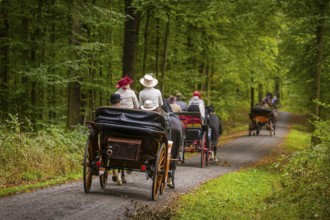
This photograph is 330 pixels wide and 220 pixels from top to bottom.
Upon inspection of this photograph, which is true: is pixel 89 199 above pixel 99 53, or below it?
below

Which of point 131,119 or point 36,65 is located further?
point 36,65

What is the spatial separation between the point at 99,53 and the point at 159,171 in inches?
557

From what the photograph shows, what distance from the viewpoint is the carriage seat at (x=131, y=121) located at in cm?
997

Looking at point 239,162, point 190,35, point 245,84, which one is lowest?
point 239,162

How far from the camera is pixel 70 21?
64.3ft

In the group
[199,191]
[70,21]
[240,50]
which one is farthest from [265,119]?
[199,191]

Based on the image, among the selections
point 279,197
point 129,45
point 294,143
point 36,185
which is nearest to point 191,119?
point 129,45

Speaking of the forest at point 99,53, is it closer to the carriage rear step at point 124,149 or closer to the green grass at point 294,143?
the green grass at point 294,143

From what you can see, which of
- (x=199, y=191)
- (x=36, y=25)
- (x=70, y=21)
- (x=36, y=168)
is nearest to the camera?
(x=199, y=191)

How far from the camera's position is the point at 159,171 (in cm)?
1033

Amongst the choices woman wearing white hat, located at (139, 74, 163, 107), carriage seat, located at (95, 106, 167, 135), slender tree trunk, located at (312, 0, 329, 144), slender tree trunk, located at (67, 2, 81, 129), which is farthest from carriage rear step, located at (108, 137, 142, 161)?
slender tree trunk, located at (312, 0, 329, 144)

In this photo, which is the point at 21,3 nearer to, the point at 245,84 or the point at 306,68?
the point at 306,68

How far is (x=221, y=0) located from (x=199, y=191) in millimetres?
10351

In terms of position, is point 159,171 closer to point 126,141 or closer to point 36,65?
point 126,141
